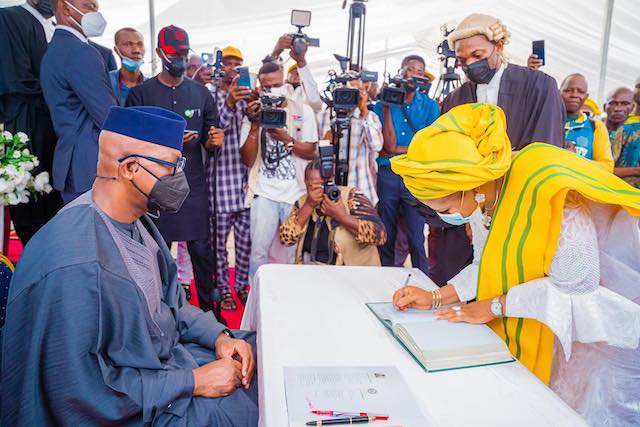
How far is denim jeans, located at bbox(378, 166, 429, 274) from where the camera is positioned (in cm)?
337

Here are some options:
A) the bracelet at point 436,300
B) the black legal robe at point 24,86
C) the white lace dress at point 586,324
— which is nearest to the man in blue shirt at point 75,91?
the black legal robe at point 24,86

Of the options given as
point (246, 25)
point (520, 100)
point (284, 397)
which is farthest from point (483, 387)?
point (246, 25)

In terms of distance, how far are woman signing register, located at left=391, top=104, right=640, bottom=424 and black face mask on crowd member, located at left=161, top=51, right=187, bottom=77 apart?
1.75 metres

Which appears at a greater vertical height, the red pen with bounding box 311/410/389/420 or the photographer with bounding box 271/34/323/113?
the photographer with bounding box 271/34/323/113

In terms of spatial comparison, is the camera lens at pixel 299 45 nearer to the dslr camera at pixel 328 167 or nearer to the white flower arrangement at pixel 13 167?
the dslr camera at pixel 328 167

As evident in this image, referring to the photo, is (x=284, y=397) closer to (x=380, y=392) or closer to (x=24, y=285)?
(x=380, y=392)

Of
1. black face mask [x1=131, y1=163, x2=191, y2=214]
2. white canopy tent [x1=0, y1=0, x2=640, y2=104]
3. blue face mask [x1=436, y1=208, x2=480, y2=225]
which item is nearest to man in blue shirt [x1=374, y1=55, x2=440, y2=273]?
blue face mask [x1=436, y1=208, x2=480, y2=225]

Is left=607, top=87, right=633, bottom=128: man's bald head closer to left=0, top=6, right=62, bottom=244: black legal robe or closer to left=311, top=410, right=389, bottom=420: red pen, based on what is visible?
left=311, top=410, right=389, bottom=420: red pen

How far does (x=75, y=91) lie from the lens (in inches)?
93.1

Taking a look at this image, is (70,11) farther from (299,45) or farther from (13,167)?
(299,45)

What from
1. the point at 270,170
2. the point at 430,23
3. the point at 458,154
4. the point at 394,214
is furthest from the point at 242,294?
the point at 430,23

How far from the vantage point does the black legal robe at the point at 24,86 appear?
103 inches

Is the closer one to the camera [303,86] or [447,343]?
[447,343]

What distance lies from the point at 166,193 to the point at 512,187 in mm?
1028
